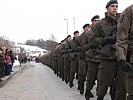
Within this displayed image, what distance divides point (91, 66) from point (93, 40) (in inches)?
44.9

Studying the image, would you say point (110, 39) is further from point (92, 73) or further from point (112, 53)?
point (92, 73)

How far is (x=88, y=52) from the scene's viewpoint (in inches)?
343

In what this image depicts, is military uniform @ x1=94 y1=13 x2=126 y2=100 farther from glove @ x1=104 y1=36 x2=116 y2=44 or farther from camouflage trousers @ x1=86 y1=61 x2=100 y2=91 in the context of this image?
camouflage trousers @ x1=86 y1=61 x2=100 y2=91

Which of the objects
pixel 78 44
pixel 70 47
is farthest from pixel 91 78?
pixel 70 47

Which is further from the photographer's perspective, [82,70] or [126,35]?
[82,70]

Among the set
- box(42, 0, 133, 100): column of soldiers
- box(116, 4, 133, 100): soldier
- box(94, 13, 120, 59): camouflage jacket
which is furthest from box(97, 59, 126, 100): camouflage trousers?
box(116, 4, 133, 100): soldier

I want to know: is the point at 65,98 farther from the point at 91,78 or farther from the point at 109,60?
the point at 109,60

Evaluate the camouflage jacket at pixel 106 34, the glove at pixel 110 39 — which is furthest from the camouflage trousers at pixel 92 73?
the glove at pixel 110 39

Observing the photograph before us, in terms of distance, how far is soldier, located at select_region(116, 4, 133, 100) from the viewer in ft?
16.6

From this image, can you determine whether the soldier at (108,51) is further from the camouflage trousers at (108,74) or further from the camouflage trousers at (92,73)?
the camouflage trousers at (92,73)

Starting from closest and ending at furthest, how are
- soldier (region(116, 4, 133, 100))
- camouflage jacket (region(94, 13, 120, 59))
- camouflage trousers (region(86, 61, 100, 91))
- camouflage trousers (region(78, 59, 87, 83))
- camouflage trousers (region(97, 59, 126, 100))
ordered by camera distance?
soldier (region(116, 4, 133, 100)), camouflage trousers (region(97, 59, 126, 100)), camouflage jacket (region(94, 13, 120, 59)), camouflage trousers (region(86, 61, 100, 91)), camouflage trousers (region(78, 59, 87, 83))

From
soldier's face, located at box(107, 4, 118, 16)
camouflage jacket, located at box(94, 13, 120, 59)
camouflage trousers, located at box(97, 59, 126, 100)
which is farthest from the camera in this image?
soldier's face, located at box(107, 4, 118, 16)

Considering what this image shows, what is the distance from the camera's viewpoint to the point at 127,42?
5.17 meters

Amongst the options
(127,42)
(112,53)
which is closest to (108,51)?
(112,53)
